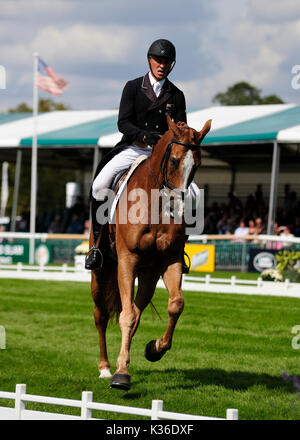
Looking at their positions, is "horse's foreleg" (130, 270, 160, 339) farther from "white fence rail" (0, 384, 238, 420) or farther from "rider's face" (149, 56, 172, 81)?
"rider's face" (149, 56, 172, 81)

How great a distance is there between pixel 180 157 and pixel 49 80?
2141cm

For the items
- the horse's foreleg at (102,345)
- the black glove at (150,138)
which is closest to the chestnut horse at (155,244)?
the black glove at (150,138)

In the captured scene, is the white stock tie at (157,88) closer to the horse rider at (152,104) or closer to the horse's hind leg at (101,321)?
the horse rider at (152,104)

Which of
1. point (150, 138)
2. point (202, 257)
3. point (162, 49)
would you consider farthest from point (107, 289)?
point (202, 257)

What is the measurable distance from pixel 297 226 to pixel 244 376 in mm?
17734

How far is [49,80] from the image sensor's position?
2725cm

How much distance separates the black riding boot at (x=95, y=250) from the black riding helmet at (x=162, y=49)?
1.94 meters

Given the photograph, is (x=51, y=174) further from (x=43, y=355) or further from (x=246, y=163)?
(x=43, y=355)

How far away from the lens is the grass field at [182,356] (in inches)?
298

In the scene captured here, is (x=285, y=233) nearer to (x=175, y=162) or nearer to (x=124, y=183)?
(x=124, y=183)

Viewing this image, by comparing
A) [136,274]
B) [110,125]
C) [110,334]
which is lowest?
[110,334]

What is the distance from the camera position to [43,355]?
10383 mm
